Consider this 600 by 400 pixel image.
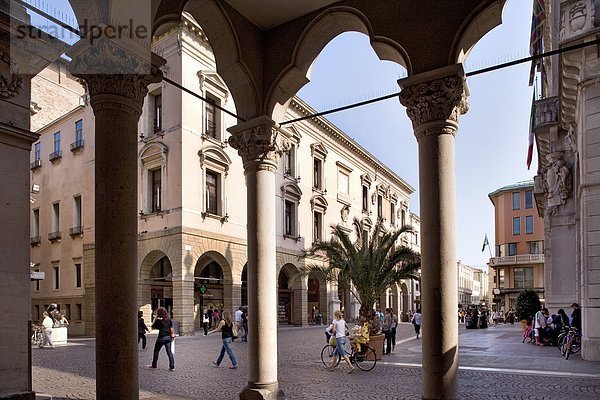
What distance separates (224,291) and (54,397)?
66.1 feet

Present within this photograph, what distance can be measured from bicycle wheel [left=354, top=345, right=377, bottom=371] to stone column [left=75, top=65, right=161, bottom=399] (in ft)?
29.6

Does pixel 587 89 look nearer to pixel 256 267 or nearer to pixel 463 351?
pixel 463 351

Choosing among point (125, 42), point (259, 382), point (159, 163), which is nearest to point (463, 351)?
point (259, 382)

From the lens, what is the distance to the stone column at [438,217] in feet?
18.3

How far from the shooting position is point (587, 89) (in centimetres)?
1406

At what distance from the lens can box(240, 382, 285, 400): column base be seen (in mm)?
7031

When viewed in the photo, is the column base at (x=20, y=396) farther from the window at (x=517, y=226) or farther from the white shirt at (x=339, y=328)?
the window at (x=517, y=226)

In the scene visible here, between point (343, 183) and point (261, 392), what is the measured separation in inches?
1485

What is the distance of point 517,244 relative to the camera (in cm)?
6762

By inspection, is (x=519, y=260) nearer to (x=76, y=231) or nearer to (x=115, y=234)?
(x=76, y=231)

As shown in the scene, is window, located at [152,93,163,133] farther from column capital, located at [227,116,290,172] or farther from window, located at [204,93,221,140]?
column capital, located at [227,116,290,172]

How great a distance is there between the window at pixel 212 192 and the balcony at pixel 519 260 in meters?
47.4

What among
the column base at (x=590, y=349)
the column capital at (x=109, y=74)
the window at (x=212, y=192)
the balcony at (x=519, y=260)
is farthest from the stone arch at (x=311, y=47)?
the balcony at (x=519, y=260)

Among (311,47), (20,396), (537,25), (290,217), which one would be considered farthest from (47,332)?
(537,25)
